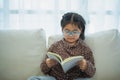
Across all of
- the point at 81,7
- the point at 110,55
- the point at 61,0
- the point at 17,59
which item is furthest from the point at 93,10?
the point at 17,59

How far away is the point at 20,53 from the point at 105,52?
2.46 ft

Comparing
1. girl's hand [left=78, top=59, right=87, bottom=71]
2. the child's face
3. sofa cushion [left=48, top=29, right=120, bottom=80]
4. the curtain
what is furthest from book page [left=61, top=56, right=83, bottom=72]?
the curtain

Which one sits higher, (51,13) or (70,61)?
(51,13)

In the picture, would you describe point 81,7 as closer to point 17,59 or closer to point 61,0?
point 61,0

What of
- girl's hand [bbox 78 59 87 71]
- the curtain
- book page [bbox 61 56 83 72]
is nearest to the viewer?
book page [bbox 61 56 83 72]

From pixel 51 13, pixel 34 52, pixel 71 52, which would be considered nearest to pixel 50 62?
pixel 71 52

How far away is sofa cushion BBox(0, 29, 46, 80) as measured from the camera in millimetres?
1940

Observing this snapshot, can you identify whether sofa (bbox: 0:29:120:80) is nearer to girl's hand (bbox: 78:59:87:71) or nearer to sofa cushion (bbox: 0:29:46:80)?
sofa cushion (bbox: 0:29:46:80)

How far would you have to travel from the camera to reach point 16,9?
2.23 meters

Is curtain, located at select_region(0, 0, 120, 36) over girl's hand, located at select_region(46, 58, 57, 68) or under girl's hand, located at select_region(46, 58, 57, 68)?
over

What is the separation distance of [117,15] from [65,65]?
3.36 ft

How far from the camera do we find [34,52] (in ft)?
6.56

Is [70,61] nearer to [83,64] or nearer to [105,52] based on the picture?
[83,64]

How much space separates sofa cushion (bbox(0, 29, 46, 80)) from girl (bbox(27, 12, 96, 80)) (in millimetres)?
170
